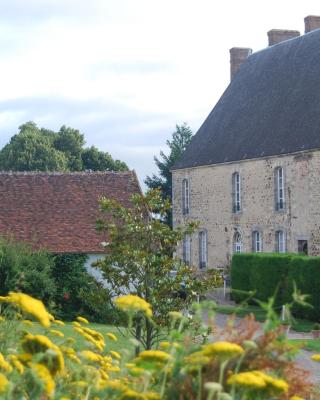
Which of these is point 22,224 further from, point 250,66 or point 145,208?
point 250,66

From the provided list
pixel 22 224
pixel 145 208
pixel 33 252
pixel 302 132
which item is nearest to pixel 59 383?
pixel 145 208

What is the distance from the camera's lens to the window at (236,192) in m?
36.9

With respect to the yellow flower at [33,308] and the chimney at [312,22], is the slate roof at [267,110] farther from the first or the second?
the yellow flower at [33,308]

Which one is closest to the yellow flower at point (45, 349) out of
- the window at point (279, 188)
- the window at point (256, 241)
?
the window at point (279, 188)

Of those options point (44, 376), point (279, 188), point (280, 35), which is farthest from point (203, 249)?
point (44, 376)

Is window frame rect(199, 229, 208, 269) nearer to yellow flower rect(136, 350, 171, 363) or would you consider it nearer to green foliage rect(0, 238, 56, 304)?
green foliage rect(0, 238, 56, 304)

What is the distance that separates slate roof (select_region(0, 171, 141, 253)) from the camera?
26953 millimetres

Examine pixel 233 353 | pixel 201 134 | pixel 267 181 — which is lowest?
pixel 233 353

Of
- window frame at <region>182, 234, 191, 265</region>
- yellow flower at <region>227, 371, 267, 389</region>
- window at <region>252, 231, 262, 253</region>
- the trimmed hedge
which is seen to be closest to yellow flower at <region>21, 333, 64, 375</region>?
yellow flower at <region>227, 371, 267, 389</region>

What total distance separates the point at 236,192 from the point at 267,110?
3.66 m

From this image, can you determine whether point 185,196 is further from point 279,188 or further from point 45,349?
point 45,349

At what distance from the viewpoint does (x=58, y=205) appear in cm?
2908

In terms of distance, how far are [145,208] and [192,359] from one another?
37.3 feet

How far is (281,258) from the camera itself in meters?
28.1
